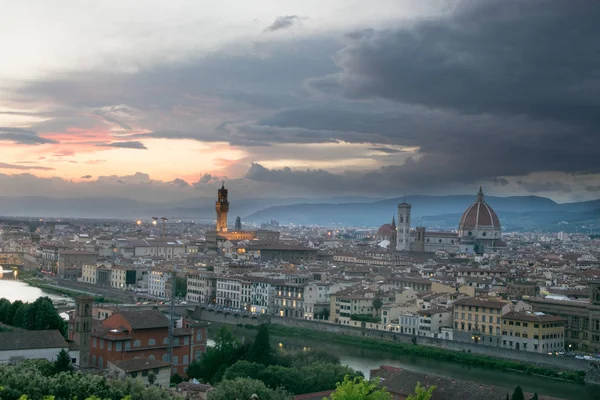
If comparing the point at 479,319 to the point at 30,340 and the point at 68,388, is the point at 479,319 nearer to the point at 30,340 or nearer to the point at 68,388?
the point at 30,340

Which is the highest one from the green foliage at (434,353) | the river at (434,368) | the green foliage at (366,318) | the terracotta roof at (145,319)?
the terracotta roof at (145,319)

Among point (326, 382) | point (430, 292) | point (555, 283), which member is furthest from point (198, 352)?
point (555, 283)

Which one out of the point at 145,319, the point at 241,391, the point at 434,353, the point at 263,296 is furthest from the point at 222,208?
the point at 241,391

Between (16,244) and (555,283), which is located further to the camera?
(16,244)

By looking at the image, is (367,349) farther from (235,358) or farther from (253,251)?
(253,251)

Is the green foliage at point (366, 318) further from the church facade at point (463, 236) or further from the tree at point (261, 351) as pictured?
the church facade at point (463, 236)

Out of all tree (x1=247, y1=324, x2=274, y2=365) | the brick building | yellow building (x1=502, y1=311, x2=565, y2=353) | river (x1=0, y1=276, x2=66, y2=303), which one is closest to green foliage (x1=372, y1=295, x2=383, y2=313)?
yellow building (x1=502, y1=311, x2=565, y2=353)

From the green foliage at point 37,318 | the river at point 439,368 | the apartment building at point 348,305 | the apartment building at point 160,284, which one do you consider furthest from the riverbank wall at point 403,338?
the green foliage at point 37,318
